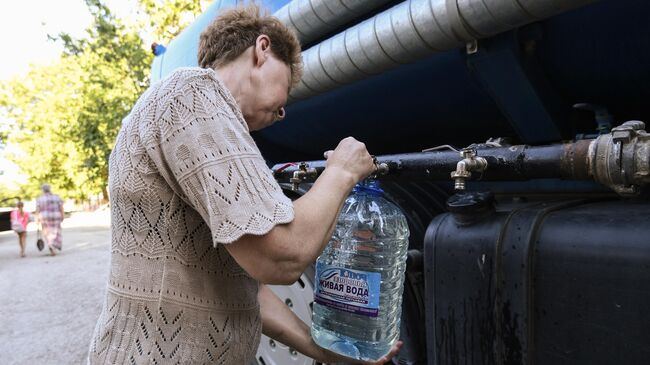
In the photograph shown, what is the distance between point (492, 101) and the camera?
1841mm

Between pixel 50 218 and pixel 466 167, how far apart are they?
40.9ft

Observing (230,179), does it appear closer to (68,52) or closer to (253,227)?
(253,227)

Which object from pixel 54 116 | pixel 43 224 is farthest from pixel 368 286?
pixel 54 116

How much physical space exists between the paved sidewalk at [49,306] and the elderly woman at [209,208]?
338 centimetres

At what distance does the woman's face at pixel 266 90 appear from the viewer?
4.10 feet

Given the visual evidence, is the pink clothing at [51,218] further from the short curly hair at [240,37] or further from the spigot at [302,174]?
the short curly hair at [240,37]

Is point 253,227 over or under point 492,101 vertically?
under

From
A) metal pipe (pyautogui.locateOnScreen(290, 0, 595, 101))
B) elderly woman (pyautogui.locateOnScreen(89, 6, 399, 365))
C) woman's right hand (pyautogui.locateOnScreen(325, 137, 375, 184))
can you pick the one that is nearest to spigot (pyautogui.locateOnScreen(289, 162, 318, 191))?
Result: elderly woman (pyautogui.locateOnScreen(89, 6, 399, 365))

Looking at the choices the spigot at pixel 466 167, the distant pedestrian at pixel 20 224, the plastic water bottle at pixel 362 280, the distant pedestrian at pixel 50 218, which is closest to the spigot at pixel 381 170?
the plastic water bottle at pixel 362 280

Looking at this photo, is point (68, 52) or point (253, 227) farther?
point (68, 52)

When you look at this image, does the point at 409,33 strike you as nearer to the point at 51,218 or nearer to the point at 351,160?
the point at 351,160

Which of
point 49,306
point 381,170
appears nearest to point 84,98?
point 49,306

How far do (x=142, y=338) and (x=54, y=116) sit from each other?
2644 centimetres

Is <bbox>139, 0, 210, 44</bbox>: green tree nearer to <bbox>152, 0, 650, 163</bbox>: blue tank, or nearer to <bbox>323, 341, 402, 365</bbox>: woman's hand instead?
<bbox>152, 0, 650, 163</bbox>: blue tank
